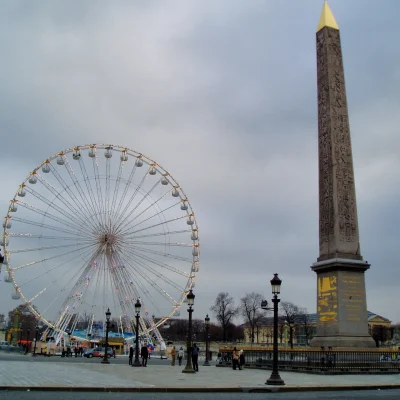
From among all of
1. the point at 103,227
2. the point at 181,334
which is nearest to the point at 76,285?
the point at 103,227

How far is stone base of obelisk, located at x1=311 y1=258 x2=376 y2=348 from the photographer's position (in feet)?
69.7

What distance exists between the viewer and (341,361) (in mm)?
20344

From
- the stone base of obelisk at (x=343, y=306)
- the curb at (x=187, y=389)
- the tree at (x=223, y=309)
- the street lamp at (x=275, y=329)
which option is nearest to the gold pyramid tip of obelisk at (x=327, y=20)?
the stone base of obelisk at (x=343, y=306)

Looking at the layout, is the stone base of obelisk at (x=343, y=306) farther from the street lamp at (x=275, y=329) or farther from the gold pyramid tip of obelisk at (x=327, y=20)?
the gold pyramid tip of obelisk at (x=327, y=20)

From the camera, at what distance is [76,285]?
36.3m

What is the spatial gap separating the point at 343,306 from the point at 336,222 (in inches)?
129

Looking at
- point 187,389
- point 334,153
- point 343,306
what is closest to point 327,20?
point 334,153

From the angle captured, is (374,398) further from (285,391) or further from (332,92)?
(332,92)

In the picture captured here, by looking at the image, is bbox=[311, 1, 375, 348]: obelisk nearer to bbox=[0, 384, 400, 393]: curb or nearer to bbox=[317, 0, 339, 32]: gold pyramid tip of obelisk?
bbox=[317, 0, 339, 32]: gold pyramid tip of obelisk

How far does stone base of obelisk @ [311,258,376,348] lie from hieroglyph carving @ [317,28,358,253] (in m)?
0.74

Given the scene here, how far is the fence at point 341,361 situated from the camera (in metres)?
20.2

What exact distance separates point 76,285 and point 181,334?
9494 centimetres

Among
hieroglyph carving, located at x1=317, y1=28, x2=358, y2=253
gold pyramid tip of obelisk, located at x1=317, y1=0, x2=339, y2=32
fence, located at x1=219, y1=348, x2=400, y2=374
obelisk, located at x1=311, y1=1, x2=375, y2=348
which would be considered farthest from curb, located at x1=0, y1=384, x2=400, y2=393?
gold pyramid tip of obelisk, located at x1=317, y1=0, x2=339, y2=32

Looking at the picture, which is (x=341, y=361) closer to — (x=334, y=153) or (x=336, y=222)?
(x=336, y=222)
